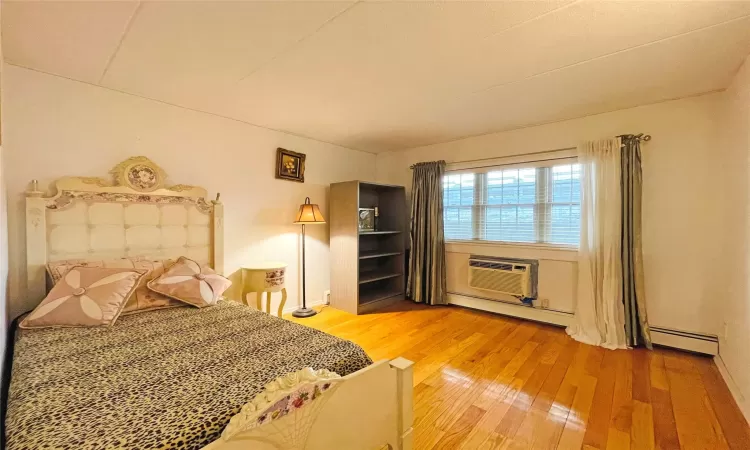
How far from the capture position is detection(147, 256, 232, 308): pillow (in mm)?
2211

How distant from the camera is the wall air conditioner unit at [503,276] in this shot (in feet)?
11.3

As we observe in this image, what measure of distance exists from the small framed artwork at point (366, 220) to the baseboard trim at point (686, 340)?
10.2 ft

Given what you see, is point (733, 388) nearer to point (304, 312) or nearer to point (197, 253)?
point (304, 312)

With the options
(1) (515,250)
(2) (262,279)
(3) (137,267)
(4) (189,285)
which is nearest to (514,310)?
(1) (515,250)

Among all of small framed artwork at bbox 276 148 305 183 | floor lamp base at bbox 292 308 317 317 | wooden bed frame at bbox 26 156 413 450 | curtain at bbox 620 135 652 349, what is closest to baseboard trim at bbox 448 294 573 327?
→ curtain at bbox 620 135 652 349

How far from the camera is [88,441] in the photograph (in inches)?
33.7

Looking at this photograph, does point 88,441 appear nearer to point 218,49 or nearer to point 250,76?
point 218,49

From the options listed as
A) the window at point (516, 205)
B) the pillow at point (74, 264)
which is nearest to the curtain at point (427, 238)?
the window at point (516, 205)

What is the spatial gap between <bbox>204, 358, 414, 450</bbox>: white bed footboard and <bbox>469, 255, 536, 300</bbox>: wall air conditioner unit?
257cm

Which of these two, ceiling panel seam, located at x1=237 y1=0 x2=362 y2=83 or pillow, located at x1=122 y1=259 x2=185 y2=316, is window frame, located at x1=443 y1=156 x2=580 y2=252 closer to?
ceiling panel seam, located at x1=237 y1=0 x2=362 y2=83

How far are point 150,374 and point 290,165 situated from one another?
2.79 meters

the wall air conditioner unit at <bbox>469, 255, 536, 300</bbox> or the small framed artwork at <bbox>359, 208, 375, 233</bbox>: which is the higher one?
the small framed artwork at <bbox>359, 208, 375, 233</bbox>

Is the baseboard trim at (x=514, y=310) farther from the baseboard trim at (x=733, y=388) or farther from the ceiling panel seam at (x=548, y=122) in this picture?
the ceiling panel seam at (x=548, y=122)

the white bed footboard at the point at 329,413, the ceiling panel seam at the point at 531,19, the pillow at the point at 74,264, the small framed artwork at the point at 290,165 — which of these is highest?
the ceiling panel seam at the point at 531,19
